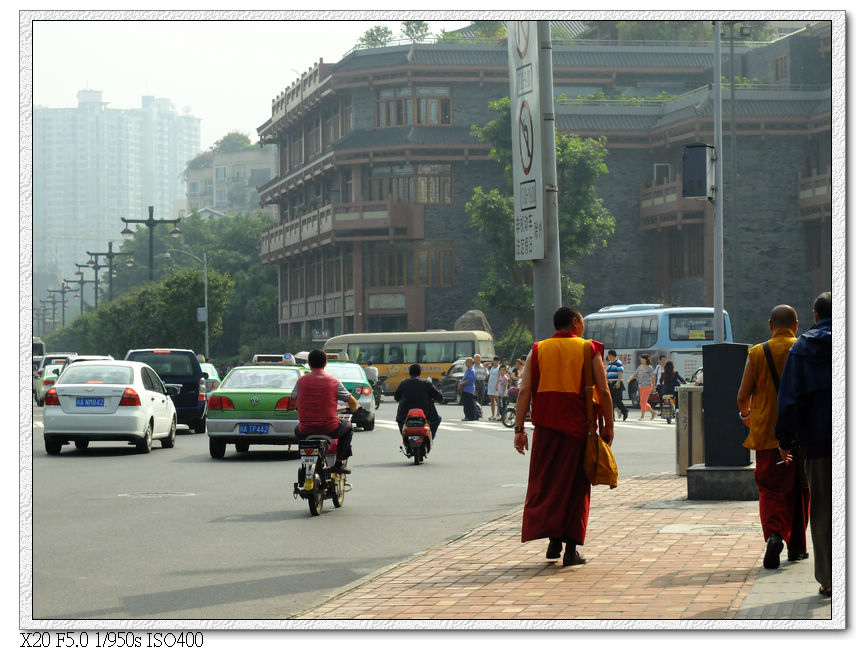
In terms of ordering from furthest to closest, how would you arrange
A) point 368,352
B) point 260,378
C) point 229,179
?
point 229,179, point 368,352, point 260,378

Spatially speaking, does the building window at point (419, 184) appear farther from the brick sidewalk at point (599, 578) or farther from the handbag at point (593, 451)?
the handbag at point (593, 451)

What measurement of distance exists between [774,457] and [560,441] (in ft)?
4.73

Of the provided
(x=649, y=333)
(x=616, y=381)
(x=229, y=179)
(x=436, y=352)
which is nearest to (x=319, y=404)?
(x=616, y=381)

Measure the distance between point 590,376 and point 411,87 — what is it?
6185cm

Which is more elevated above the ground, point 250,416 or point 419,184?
point 419,184

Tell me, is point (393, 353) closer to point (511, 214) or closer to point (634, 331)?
point (511, 214)

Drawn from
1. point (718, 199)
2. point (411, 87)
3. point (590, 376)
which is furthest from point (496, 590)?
point (411, 87)

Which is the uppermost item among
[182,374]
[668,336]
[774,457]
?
[668,336]

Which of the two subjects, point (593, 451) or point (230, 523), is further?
point (230, 523)

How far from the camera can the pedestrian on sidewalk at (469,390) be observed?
34175 mm

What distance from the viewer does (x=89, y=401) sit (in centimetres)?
2159

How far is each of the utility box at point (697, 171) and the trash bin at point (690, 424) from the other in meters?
7.65

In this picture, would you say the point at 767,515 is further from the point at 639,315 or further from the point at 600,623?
the point at 639,315

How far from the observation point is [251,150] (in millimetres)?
173500
